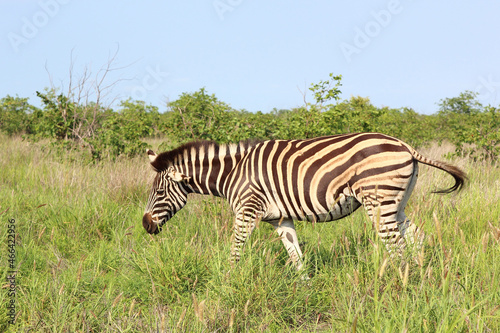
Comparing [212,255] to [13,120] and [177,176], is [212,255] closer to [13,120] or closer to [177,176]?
[177,176]

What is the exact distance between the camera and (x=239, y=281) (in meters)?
3.37

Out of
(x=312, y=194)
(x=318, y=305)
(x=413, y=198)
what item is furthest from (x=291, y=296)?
(x=413, y=198)

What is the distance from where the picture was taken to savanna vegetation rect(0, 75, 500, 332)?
289 cm

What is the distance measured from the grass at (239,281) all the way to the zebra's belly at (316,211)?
0.20m

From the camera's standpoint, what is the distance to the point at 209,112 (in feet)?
29.5

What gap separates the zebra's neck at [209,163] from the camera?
502 centimetres

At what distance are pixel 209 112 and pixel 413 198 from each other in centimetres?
430

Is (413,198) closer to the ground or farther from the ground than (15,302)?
farther from the ground

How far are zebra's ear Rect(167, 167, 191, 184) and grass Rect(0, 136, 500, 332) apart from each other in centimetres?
62

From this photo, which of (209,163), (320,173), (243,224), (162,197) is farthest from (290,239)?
(162,197)

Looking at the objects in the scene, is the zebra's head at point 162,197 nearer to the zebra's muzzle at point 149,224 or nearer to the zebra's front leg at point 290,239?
the zebra's muzzle at point 149,224

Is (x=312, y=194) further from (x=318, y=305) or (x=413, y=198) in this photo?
(x=413, y=198)

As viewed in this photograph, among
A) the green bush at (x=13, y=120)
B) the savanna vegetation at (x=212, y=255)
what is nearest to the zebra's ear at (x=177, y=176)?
the savanna vegetation at (x=212, y=255)

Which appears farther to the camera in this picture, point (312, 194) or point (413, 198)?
point (413, 198)
